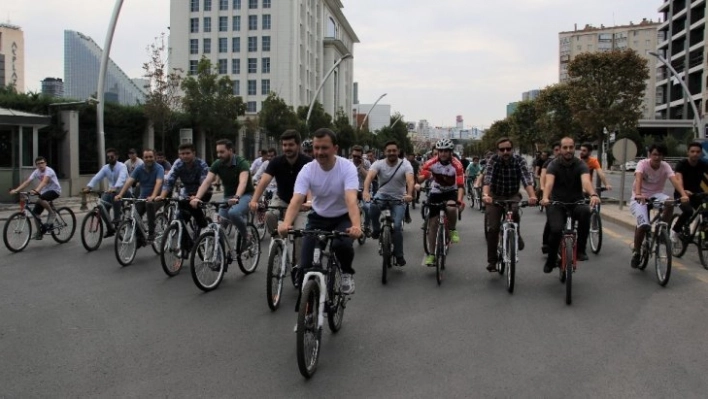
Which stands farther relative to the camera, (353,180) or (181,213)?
(181,213)

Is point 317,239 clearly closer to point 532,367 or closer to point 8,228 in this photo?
point 532,367

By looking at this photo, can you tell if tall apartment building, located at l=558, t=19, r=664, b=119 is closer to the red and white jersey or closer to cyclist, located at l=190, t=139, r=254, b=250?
the red and white jersey

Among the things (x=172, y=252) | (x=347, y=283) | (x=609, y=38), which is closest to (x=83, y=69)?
(x=172, y=252)

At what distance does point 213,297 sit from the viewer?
723 cm

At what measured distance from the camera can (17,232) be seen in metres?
10.8

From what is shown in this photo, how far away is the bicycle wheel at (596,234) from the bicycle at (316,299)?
6.34 m

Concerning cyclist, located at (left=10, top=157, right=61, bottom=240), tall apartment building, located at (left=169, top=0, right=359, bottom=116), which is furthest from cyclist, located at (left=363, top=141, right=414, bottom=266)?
tall apartment building, located at (left=169, top=0, right=359, bottom=116)

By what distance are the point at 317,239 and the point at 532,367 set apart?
1.84m

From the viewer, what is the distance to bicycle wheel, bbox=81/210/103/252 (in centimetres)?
1062

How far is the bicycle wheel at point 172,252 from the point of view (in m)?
8.16

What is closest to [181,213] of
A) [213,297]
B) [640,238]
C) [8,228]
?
[213,297]

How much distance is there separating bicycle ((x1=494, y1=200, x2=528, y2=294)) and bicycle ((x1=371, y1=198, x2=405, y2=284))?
137cm

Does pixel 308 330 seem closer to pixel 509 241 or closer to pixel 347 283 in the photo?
pixel 347 283

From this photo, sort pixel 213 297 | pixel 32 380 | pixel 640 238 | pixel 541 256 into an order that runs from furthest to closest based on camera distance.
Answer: pixel 541 256 → pixel 640 238 → pixel 213 297 → pixel 32 380
